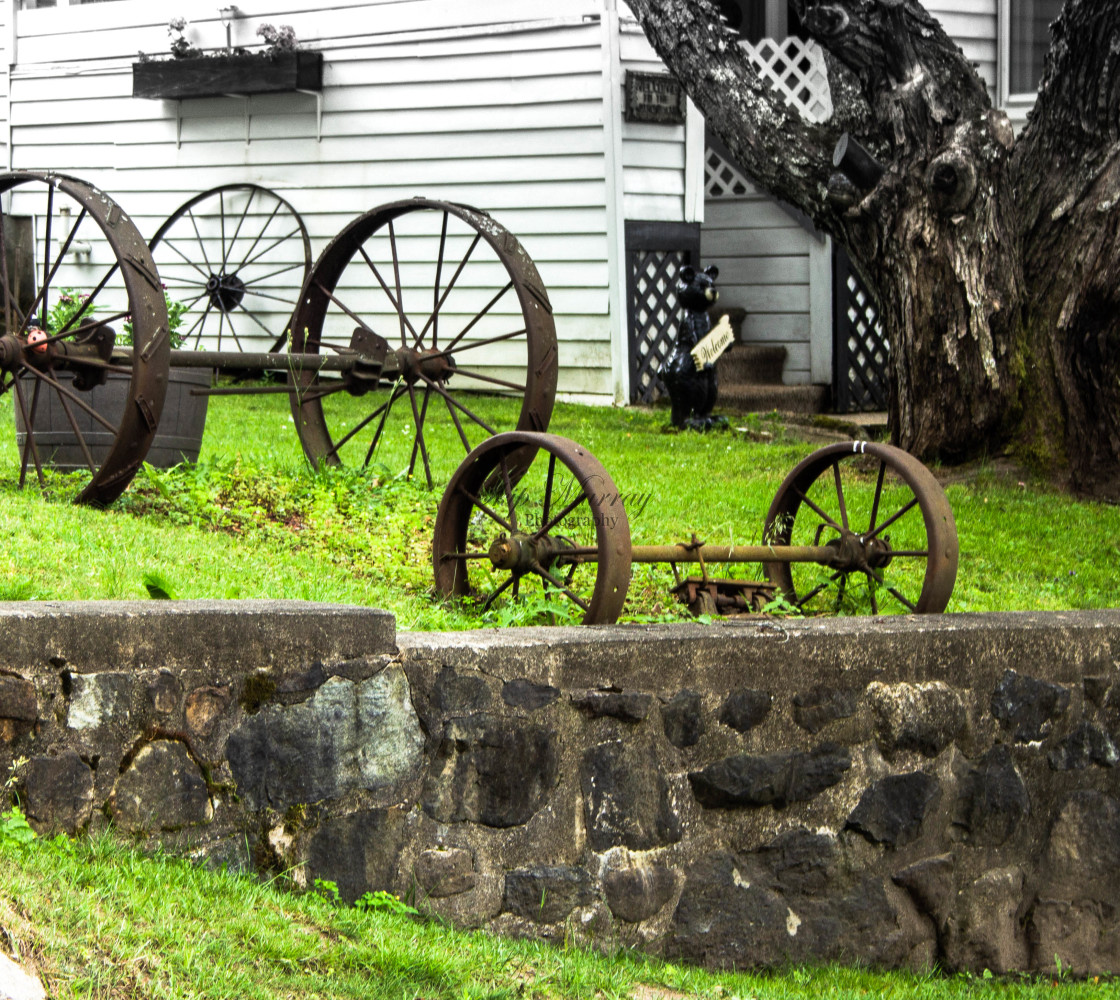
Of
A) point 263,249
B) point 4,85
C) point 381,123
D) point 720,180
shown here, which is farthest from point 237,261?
point 720,180

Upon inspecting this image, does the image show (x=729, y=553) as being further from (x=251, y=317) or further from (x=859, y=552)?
(x=251, y=317)

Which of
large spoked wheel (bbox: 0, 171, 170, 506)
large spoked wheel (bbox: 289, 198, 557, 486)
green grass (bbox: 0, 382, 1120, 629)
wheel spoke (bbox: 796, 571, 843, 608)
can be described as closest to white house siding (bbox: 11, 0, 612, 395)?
large spoked wheel (bbox: 289, 198, 557, 486)

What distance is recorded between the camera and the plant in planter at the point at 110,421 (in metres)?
6.41

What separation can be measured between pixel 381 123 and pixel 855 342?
14.9ft

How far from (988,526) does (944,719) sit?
2979 millimetres

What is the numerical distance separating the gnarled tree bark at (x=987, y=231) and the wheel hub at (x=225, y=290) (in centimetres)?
626

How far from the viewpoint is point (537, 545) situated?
4348 mm

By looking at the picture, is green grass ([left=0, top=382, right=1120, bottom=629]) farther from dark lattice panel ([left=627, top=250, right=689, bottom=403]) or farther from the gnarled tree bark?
dark lattice panel ([left=627, top=250, right=689, bottom=403])

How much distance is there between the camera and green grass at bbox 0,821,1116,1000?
2.41 metres

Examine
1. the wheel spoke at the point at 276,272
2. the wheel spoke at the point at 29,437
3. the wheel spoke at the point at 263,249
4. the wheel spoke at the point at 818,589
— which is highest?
the wheel spoke at the point at 263,249

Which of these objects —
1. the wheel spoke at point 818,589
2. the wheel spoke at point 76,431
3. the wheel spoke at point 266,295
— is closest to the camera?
the wheel spoke at point 818,589

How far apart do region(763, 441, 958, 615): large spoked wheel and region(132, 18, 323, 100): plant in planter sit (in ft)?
23.8

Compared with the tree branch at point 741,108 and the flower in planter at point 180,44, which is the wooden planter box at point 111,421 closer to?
the tree branch at point 741,108

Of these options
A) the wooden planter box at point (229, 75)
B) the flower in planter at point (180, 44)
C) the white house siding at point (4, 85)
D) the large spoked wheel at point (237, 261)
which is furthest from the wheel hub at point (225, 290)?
the white house siding at point (4, 85)
